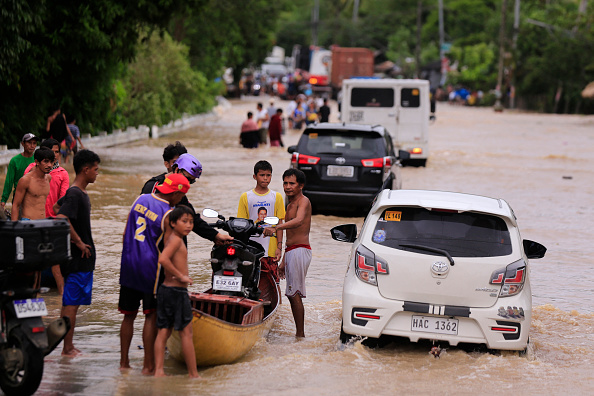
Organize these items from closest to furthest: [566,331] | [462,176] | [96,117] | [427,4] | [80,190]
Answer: [80,190], [566,331], [462,176], [96,117], [427,4]

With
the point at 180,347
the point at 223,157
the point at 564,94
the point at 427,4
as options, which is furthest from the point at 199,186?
the point at 427,4

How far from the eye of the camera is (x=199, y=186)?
2062cm

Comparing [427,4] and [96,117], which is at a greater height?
[427,4]

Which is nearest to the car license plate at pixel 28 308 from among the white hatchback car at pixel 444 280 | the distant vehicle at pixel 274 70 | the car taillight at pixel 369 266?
the white hatchback car at pixel 444 280

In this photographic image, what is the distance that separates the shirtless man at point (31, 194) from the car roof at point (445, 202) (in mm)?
3399

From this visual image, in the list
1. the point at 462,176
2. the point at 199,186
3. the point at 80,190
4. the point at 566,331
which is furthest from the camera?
the point at 462,176

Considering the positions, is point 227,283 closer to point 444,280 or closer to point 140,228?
point 140,228

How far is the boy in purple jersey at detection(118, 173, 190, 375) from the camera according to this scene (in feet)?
22.5

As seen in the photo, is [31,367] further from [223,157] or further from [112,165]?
[223,157]

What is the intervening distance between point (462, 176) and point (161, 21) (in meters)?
8.78

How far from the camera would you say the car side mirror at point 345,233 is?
8.71m

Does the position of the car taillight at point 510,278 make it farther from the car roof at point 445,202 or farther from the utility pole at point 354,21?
the utility pole at point 354,21

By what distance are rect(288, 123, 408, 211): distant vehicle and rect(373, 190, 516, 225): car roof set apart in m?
7.53

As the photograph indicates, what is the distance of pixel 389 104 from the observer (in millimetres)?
25578
